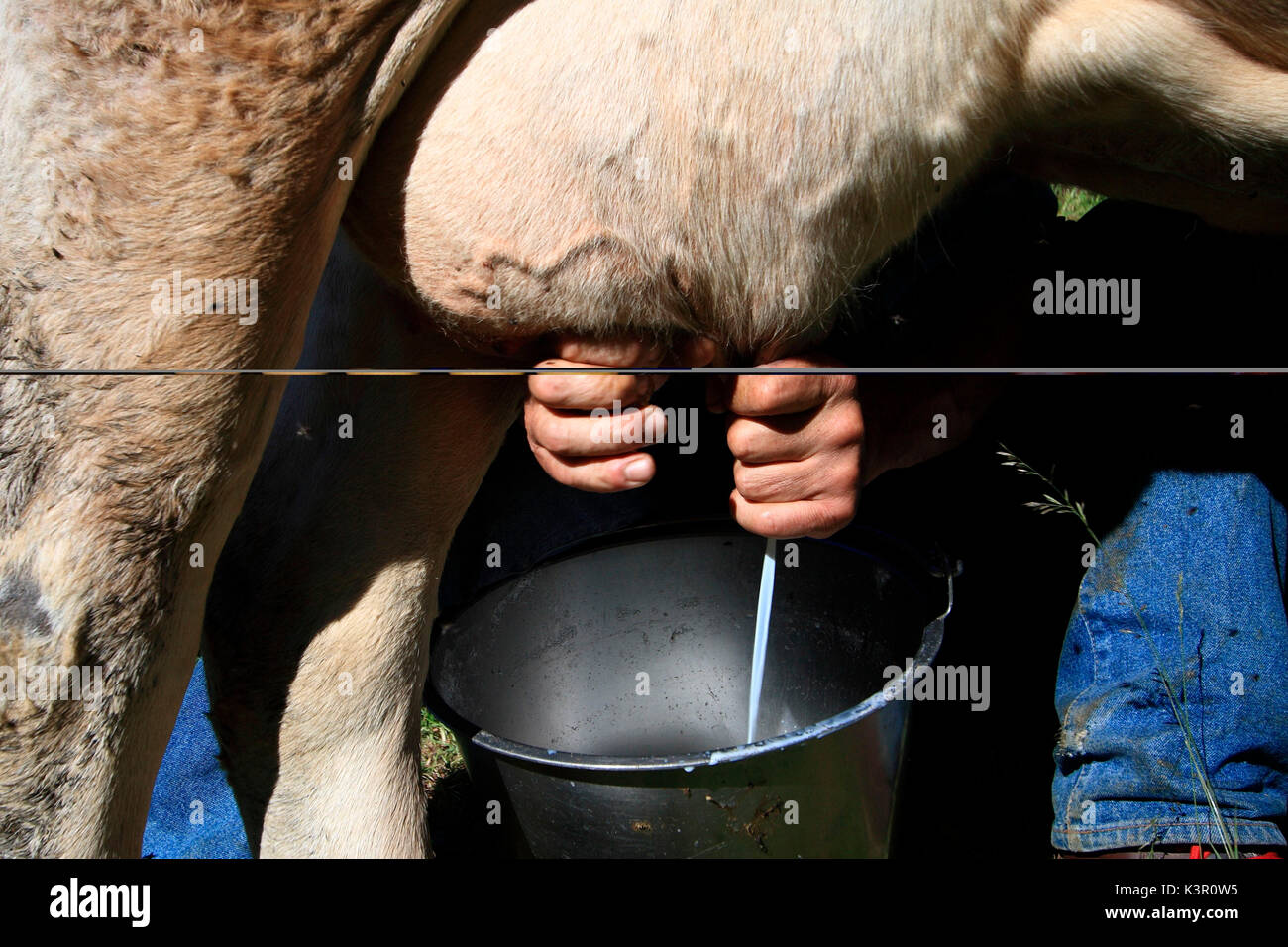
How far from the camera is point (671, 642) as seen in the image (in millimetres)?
1646

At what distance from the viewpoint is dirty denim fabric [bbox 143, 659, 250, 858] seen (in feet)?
4.67

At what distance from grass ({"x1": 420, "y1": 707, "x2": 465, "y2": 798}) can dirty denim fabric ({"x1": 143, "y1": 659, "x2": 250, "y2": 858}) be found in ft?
0.94

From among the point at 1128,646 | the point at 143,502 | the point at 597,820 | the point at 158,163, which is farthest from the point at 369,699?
the point at 1128,646

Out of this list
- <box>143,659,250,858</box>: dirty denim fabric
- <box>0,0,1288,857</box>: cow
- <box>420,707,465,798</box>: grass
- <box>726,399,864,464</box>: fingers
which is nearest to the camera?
<box>0,0,1288,857</box>: cow

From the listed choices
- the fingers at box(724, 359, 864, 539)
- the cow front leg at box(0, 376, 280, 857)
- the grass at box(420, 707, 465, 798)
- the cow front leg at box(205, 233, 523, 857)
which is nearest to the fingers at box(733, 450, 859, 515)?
the fingers at box(724, 359, 864, 539)

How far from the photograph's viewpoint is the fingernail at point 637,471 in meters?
1.05

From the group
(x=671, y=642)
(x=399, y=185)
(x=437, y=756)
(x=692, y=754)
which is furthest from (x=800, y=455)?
(x=437, y=756)

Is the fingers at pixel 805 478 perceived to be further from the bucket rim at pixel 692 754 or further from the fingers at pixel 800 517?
the bucket rim at pixel 692 754

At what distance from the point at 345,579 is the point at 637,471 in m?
0.34

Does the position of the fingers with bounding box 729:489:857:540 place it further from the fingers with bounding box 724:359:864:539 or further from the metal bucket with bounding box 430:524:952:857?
the metal bucket with bounding box 430:524:952:857

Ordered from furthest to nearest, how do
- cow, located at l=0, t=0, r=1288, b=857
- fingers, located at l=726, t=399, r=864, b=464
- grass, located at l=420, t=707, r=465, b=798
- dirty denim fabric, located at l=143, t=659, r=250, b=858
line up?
grass, located at l=420, t=707, r=465, b=798
dirty denim fabric, located at l=143, t=659, r=250, b=858
fingers, located at l=726, t=399, r=864, b=464
cow, located at l=0, t=0, r=1288, b=857

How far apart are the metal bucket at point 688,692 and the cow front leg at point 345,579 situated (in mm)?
109
